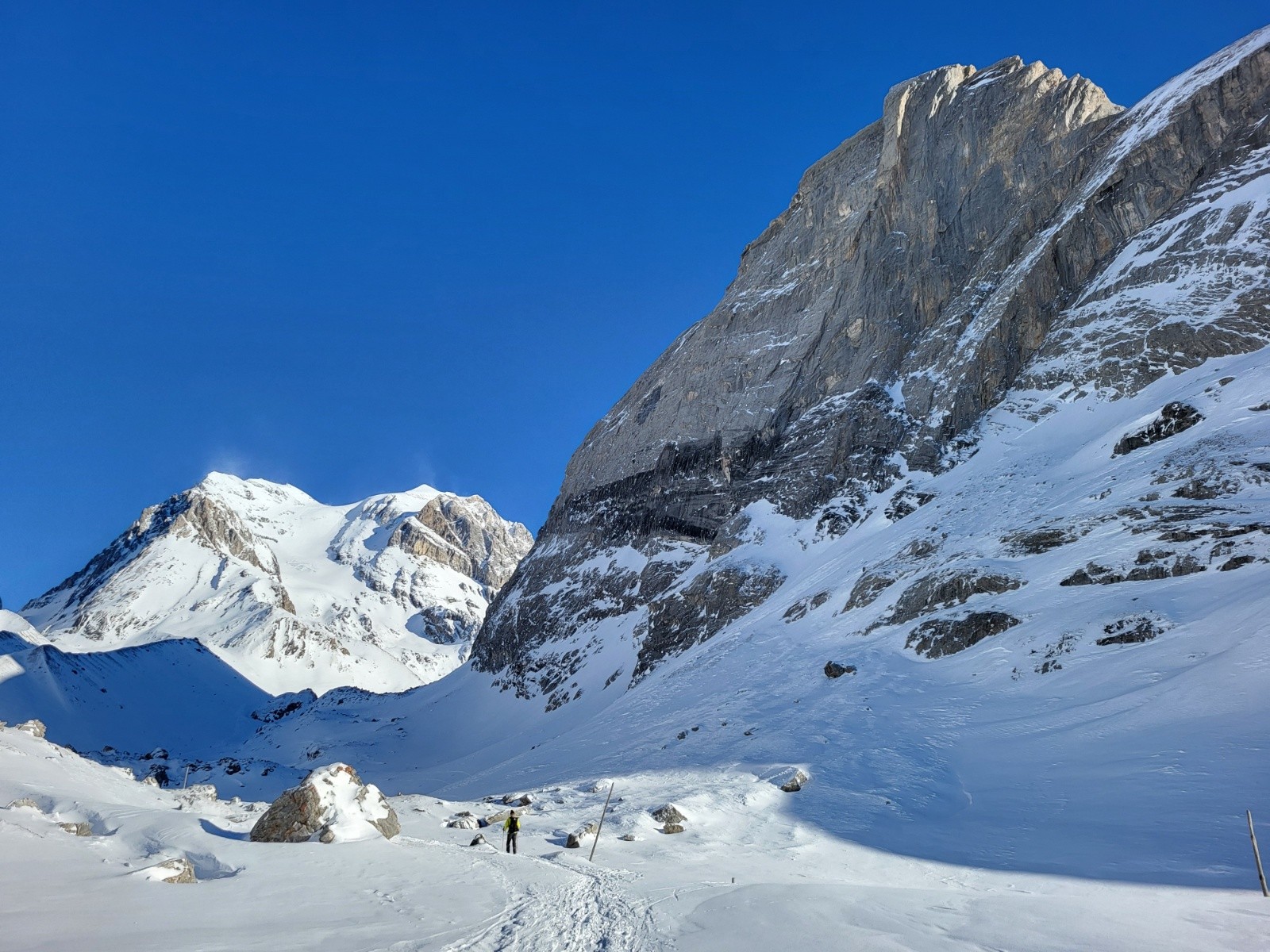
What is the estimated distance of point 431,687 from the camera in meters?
104

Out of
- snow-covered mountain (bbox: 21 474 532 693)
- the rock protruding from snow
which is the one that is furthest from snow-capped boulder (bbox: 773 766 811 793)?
snow-covered mountain (bbox: 21 474 532 693)

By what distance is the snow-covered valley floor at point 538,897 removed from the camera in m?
9.07

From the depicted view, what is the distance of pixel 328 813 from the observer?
52.7ft

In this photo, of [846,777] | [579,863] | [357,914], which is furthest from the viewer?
[846,777]

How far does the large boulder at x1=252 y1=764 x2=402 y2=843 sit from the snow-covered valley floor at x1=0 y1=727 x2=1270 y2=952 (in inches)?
19.8

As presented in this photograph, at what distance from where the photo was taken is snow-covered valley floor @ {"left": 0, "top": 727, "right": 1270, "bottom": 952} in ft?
29.8

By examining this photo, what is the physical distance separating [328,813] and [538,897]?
6616mm

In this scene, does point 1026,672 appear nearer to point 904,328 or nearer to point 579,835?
point 579,835

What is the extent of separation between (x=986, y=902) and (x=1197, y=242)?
175 ft

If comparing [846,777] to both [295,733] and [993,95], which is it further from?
[295,733]

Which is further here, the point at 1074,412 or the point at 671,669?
the point at 671,669

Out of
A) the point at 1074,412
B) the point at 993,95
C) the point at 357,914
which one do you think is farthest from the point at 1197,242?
the point at 357,914

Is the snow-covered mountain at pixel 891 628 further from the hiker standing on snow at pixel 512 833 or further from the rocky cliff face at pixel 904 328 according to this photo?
the hiker standing on snow at pixel 512 833

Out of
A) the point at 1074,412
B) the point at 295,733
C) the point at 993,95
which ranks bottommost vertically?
the point at 295,733
